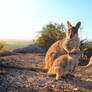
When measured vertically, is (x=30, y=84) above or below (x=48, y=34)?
below

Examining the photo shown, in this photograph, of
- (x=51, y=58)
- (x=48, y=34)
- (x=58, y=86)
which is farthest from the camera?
(x=48, y=34)

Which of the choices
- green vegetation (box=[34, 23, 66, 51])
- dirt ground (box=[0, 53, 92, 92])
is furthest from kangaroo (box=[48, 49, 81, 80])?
green vegetation (box=[34, 23, 66, 51])

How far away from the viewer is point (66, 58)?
5.30 m

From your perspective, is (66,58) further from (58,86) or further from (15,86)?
(15,86)

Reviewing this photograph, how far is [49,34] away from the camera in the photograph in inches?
760

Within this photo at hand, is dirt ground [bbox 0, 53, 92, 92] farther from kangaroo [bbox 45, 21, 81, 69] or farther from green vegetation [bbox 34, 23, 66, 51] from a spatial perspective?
green vegetation [bbox 34, 23, 66, 51]

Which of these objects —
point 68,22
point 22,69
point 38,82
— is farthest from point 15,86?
point 68,22

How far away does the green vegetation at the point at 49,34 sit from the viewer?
60.1ft

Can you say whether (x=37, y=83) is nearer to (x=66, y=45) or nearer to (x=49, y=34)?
(x=66, y=45)

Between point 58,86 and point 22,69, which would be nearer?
point 58,86

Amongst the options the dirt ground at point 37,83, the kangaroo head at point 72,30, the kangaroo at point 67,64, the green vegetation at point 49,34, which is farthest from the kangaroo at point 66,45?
the green vegetation at point 49,34

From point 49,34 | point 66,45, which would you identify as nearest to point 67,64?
point 66,45

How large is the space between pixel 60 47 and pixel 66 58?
4.21 ft

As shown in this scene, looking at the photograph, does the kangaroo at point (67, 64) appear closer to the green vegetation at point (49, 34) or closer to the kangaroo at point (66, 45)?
the kangaroo at point (66, 45)
